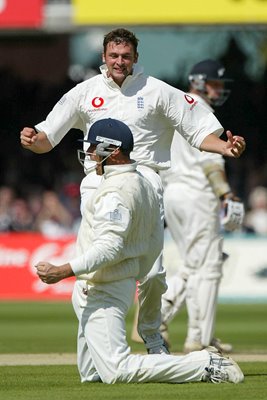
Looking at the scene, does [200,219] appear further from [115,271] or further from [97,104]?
[115,271]

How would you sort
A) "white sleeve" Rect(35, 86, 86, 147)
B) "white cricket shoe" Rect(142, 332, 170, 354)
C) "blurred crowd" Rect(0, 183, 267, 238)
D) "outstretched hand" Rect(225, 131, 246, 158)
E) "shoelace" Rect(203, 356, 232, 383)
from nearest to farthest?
1. "shoelace" Rect(203, 356, 232, 383)
2. "outstretched hand" Rect(225, 131, 246, 158)
3. "white cricket shoe" Rect(142, 332, 170, 354)
4. "white sleeve" Rect(35, 86, 86, 147)
5. "blurred crowd" Rect(0, 183, 267, 238)

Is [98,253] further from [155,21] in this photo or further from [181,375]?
[155,21]

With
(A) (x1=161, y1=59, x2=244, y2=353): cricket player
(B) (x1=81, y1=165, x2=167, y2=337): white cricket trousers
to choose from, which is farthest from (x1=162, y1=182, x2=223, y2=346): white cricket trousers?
(B) (x1=81, y1=165, x2=167, y2=337): white cricket trousers

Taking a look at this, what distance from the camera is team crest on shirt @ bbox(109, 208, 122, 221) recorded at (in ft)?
24.2

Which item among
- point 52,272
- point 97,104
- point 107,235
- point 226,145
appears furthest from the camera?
point 97,104

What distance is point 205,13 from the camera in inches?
695

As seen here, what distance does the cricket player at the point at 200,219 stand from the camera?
10.6m

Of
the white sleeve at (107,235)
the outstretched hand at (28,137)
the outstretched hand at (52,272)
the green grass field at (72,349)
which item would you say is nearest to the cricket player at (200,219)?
the green grass field at (72,349)

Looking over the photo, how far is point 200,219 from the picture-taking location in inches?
423

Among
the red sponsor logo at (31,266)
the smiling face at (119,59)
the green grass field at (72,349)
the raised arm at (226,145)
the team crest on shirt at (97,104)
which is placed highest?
the smiling face at (119,59)

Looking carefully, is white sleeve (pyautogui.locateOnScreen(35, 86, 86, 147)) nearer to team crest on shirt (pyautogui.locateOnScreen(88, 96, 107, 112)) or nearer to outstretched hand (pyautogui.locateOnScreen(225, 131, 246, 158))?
team crest on shirt (pyautogui.locateOnScreen(88, 96, 107, 112))

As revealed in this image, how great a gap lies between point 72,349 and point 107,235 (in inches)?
152

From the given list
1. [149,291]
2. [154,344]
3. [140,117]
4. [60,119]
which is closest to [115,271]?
[149,291]

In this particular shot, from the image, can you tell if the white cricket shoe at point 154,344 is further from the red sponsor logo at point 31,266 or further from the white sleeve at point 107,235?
the red sponsor logo at point 31,266
